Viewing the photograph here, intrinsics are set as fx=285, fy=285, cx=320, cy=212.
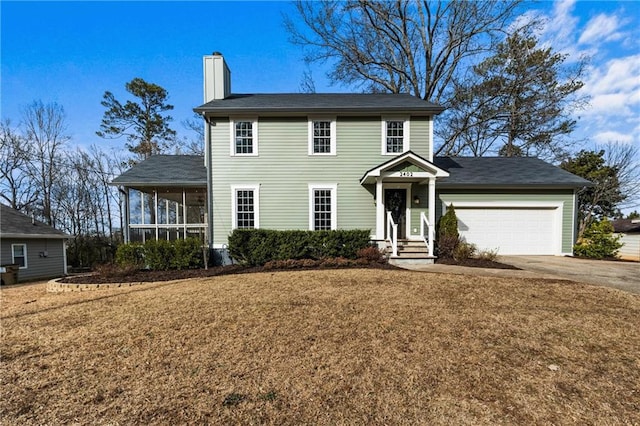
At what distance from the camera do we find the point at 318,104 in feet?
37.8

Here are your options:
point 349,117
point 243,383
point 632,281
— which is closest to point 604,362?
point 243,383

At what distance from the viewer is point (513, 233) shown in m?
12.0

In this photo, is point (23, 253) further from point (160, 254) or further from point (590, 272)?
point (590, 272)

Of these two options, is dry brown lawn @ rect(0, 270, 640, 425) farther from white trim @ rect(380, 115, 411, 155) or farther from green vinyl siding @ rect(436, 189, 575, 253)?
white trim @ rect(380, 115, 411, 155)

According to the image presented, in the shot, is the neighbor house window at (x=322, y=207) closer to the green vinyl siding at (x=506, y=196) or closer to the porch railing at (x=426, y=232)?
the porch railing at (x=426, y=232)

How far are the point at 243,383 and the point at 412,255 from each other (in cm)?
806

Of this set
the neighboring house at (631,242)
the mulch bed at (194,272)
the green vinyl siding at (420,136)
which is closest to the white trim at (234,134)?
the mulch bed at (194,272)

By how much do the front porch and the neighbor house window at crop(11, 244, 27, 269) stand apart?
17.5 meters

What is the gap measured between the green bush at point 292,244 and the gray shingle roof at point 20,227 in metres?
12.3

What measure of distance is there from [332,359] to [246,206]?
874 centimetres

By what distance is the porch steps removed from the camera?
9.77 meters

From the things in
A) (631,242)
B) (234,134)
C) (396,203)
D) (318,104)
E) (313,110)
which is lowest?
(631,242)

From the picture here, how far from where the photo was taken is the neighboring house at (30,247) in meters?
14.0

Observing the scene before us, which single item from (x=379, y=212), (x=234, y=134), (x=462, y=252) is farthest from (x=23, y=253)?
(x=462, y=252)
